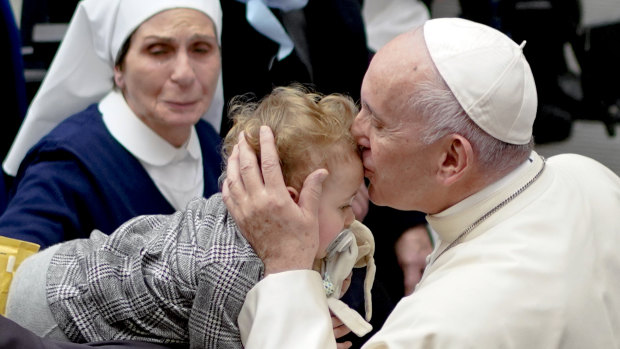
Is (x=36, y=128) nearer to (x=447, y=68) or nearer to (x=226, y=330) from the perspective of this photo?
(x=226, y=330)

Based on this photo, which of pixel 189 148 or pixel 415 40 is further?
Answer: pixel 189 148

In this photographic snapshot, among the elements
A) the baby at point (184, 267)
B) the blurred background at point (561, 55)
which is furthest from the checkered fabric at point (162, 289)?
the blurred background at point (561, 55)

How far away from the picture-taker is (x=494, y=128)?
2045 mm

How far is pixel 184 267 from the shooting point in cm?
208

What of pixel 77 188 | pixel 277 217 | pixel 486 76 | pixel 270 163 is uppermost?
pixel 486 76

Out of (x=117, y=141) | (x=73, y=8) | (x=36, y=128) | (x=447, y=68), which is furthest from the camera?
(x=73, y=8)

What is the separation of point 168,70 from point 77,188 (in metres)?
0.53

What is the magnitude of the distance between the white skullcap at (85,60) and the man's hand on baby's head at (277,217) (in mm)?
1131

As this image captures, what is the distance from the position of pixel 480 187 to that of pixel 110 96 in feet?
5.23

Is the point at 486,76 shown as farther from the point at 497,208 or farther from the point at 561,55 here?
the point at 561,55

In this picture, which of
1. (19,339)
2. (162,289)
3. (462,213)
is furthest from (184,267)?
(462,213)

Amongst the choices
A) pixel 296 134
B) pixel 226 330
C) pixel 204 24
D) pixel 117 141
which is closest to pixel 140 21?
pixel 204 24

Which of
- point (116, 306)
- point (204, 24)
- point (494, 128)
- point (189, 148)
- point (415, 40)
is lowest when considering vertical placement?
point (189, 148)

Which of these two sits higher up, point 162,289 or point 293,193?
point 293,193
